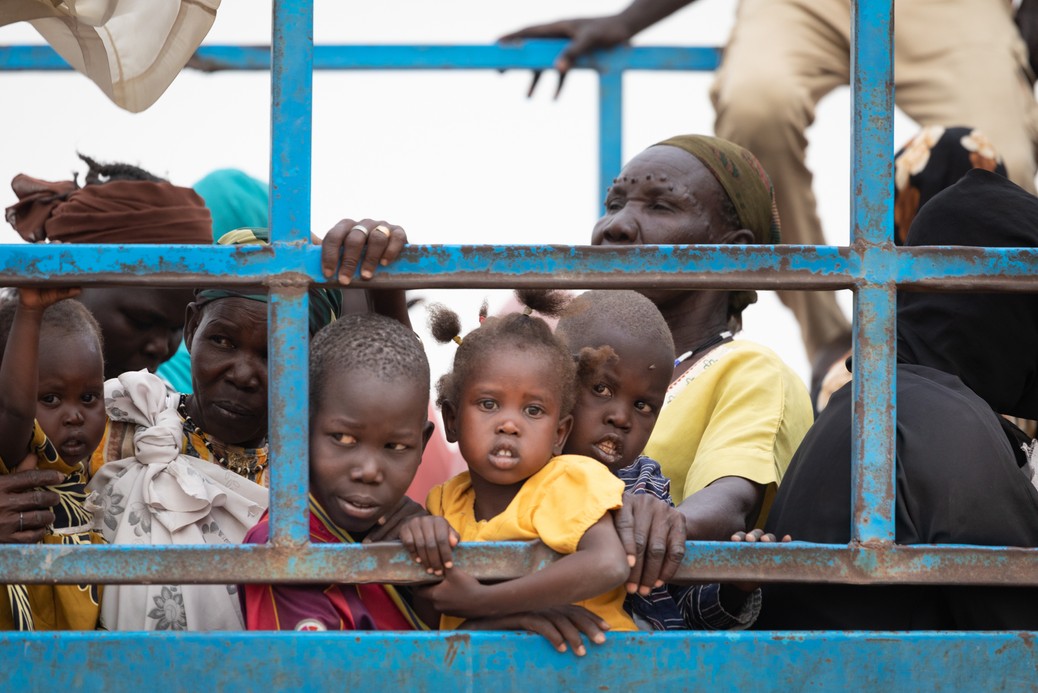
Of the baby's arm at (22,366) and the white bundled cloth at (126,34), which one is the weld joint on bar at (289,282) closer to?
the baby's arm at (22,366)

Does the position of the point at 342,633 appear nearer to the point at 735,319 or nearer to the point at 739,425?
the point at 739,425

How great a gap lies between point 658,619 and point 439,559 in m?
0.57

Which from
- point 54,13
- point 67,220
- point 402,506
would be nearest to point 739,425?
point 402,506

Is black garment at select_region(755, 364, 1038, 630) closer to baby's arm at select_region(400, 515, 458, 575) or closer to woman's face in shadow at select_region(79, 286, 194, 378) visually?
baby's arm at select_region(400, 515, 458, 575)

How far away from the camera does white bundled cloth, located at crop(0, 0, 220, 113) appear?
2.05 metres

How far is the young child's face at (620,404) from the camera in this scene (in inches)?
92.9

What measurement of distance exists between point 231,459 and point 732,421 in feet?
3.25

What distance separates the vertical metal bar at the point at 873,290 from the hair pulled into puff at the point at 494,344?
0.57 metres

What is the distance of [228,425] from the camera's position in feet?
8.16

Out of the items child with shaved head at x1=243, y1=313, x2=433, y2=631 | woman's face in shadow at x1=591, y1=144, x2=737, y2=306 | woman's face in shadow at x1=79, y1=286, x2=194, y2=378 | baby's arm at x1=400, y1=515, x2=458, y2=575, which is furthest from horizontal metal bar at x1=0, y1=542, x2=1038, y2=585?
woman's face in shadow at x1=79, y1=286, x2=194, y2=378

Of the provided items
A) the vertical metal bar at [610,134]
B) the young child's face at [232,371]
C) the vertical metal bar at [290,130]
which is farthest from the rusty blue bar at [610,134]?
the vertical metal bar at [290,130]

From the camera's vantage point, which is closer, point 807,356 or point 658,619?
point 658,619

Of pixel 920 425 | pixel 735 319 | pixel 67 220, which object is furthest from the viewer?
pixel 67 220

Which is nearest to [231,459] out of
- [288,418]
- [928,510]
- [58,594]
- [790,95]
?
[58,594]
